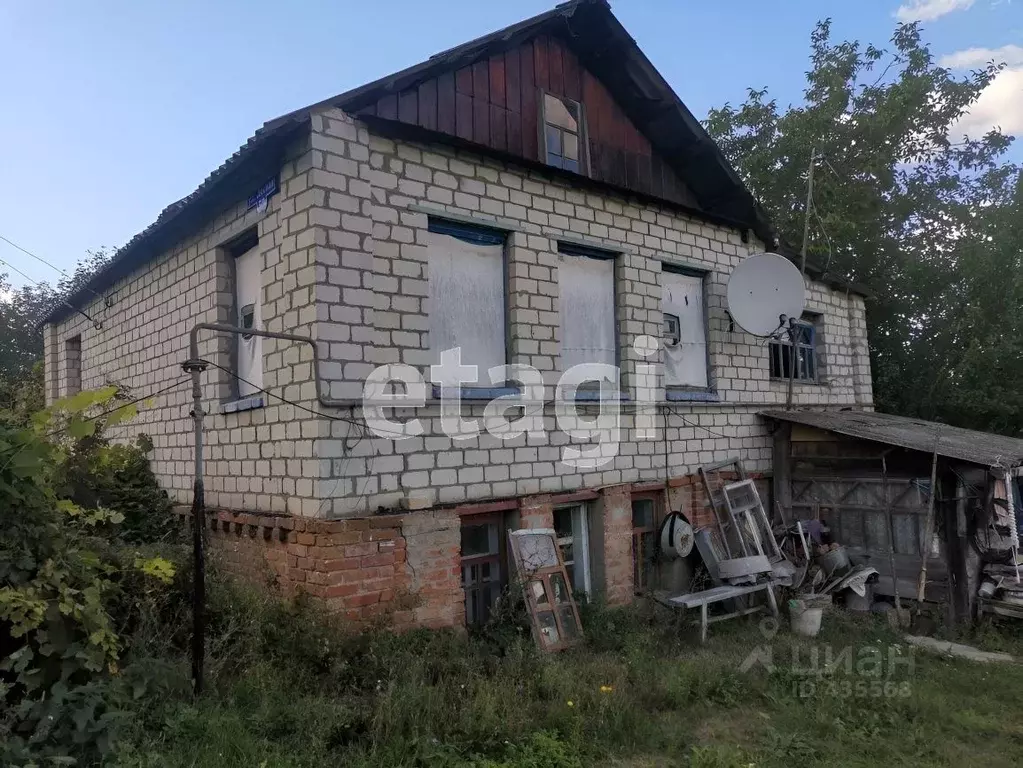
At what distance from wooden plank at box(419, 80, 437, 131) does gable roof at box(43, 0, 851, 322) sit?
0.11m

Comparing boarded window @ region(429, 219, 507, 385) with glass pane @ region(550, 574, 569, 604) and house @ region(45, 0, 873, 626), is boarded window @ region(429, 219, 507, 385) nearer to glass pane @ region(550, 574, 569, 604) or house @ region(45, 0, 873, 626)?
house @ region(45, 0, 873, 626)

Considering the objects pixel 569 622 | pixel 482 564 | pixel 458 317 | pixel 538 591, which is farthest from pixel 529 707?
pixel 458 317

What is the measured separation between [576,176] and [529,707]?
517cm

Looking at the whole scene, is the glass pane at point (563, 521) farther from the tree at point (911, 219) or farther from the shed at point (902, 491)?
the tree at point (911, 219)

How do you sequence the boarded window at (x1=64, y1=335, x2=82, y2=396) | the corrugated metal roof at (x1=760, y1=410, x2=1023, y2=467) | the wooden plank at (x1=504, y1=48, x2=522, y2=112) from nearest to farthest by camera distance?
the wooden plank at (x1=504, y1=48, x2=522, y2=112) < the corrugated metal roof at (x1=760, y1=410, x2=1023, y2=467) < the boarded window at (x1=64, y1=335, x2=82, y2=396)

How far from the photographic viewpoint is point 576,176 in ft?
24.3

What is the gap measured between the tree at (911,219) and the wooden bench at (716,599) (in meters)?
9.46

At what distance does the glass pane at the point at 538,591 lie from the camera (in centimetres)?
627

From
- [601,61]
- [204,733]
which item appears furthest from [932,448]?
[204,733]

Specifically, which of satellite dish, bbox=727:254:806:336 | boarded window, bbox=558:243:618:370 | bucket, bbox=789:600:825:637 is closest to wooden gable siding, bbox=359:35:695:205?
boarded window, bbox=558:243:618:370

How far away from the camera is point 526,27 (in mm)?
7082

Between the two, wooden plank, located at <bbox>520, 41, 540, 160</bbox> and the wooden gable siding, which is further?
wooden plank, located at <bbox>520, 41, 540, 160</bbox>

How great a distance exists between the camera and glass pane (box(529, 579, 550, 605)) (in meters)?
6.27

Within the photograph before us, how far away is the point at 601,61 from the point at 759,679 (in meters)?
6.76
